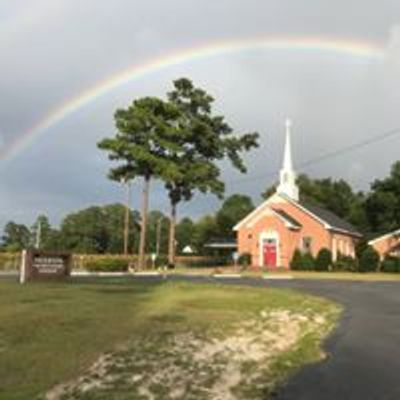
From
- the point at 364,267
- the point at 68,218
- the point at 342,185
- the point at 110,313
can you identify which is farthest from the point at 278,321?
the point at 68,218

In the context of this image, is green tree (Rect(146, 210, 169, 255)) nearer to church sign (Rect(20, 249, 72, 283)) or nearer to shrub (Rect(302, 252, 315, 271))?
shrub (Rect(302, 252, 315, 271))

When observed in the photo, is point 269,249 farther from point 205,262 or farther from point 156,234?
point 156,234

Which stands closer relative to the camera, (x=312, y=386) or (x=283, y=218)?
(x=312, y=386)

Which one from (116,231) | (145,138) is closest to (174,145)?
(145,138)

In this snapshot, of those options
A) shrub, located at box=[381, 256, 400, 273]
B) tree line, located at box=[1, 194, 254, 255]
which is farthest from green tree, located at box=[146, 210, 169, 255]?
shrub, located at box=[381, 256, 400, 273]

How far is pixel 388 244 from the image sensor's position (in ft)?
260

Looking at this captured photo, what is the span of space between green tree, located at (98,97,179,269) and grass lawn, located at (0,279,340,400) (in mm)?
47344

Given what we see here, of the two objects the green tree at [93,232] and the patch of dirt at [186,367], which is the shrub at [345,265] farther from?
the green tree at [93,232]

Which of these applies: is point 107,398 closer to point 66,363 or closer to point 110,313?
point 66,363

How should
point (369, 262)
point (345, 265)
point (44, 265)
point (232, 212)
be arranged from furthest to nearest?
point (232, 212) < point (345, 265) < point (369, 262) < point (44, 265)

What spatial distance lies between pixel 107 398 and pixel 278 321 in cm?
903

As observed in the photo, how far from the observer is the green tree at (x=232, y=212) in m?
124

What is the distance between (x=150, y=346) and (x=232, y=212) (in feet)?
410

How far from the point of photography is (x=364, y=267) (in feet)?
221
